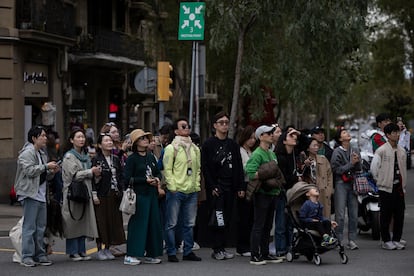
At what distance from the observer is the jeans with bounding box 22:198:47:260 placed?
41.9ft

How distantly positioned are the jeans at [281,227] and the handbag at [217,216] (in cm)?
81

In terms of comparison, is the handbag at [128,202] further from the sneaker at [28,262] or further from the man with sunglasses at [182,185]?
the sneaker at [28,262]

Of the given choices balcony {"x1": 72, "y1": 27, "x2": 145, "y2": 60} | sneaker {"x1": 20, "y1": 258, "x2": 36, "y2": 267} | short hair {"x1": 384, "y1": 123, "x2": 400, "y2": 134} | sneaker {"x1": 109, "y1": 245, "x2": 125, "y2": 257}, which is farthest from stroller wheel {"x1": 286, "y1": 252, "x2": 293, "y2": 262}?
balcony {"x1": 72, "y1": 27, "x2": 145, "y2": 60}

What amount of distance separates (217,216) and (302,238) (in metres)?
1.19

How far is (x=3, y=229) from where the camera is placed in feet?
58.8

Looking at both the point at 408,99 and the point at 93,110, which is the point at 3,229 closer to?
the point at 93,110

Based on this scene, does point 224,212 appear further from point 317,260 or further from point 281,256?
point 317,260

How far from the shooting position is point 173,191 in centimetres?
1328

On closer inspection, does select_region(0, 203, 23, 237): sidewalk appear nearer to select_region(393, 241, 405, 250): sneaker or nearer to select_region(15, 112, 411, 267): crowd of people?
select_region(15, 112, 411, 267): crowd of people

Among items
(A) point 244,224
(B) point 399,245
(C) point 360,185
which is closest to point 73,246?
(A) point 244,224

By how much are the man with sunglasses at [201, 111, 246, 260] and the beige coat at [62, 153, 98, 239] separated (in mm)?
1614

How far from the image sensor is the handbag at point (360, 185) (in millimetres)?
14945

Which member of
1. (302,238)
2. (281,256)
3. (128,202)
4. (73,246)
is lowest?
(281,256)

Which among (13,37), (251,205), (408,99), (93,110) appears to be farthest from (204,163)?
(408,99)
